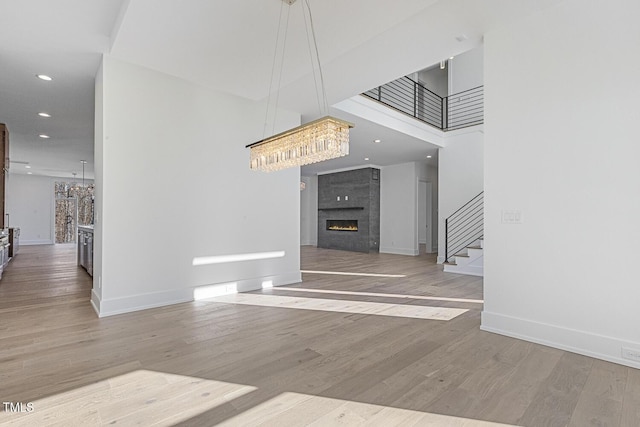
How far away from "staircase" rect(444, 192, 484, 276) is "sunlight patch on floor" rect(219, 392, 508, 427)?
522 cm

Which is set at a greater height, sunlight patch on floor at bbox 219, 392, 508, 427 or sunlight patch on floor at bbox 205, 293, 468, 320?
sunlight patch on floor at bbox 219, 392, 508, 427

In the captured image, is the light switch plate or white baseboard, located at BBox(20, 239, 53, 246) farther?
white baseboard, located at BBox(20, 239, 53, 246)

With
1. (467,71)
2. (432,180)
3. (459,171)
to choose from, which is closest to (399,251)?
(432,180)

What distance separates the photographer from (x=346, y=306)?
13.1ft

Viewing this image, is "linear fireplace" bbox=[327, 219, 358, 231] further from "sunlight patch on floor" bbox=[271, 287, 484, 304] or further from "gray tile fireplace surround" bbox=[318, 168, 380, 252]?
"sunlight patch on floor" bbox=[271, 287, 484, 304]

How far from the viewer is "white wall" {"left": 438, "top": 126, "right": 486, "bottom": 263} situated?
750 cm

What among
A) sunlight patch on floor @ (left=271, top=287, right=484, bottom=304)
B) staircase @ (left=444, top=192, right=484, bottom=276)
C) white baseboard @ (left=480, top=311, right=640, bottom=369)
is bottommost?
sunlight patch on floor @ (left=271, top=287, right=484, bottom=304)

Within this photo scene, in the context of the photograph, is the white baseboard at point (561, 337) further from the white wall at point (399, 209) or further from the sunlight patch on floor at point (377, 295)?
the white wall at point (399, 209)

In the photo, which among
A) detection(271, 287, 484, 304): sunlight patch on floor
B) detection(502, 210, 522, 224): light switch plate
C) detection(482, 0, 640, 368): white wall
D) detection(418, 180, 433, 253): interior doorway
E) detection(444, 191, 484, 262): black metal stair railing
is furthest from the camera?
detection(418, 180, 433, 253): interior doorway

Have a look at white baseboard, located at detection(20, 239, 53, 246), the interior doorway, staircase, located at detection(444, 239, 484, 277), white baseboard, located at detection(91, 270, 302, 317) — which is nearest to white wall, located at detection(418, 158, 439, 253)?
the interior doorway

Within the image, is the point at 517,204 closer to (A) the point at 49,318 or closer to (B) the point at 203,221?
(B) the point at 203,221

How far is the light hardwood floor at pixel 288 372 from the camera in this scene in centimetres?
177

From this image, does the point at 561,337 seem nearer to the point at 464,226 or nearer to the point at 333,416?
the point at 333,416

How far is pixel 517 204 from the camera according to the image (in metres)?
3.01
